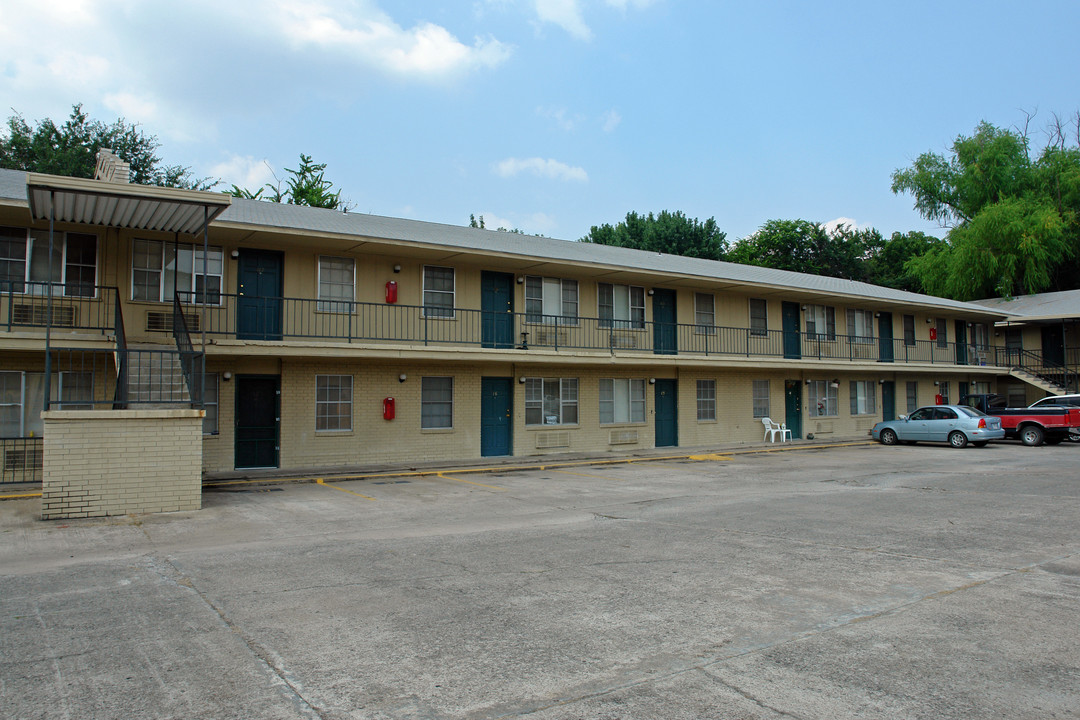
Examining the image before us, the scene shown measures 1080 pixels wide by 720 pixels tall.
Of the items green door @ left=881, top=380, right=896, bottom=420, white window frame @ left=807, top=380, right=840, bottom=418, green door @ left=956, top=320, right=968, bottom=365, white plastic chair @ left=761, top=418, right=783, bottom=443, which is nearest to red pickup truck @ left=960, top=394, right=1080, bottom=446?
green door @ left=881, top=380, right=896, bottom=420

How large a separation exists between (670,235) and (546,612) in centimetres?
4529

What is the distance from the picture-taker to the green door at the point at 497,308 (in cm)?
2025

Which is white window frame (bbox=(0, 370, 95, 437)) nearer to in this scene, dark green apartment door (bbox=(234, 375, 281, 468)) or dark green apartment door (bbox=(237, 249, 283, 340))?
dark green apartment door (bbox=(234, 375, 281, 468))

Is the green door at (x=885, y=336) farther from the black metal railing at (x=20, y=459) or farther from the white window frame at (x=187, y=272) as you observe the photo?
the black metal railing at (x=20, y=459)

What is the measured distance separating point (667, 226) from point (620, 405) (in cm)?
2913

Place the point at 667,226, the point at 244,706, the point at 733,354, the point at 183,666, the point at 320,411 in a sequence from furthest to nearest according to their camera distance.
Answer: the point at 667,226
the point at 733,354
the point at 320,411
the point at 183,666
the point at 244,706

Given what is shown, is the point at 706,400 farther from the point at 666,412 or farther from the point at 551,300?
the point at 551,300

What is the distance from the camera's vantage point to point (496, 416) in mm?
20328

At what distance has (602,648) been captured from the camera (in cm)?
502

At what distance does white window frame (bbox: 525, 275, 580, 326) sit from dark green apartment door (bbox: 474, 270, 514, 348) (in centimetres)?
56

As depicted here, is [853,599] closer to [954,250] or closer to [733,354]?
[733,354]


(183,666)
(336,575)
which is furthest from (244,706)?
(336,575)

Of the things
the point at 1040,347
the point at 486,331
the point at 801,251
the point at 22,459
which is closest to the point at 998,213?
the point at 1040,347

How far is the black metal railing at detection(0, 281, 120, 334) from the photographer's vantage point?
1436cm
